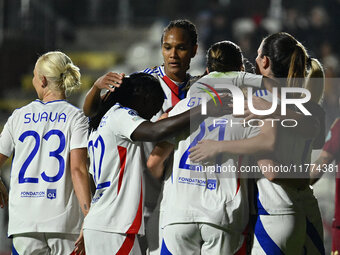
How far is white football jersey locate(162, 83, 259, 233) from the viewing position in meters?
3.83

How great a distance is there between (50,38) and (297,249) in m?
10.1

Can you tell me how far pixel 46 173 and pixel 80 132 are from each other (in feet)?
1.05

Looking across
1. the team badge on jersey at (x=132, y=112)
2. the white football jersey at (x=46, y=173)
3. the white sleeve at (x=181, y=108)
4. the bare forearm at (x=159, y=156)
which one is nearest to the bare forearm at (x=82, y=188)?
the white football jersey at (x=46, y=173)

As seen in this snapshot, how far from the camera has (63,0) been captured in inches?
542

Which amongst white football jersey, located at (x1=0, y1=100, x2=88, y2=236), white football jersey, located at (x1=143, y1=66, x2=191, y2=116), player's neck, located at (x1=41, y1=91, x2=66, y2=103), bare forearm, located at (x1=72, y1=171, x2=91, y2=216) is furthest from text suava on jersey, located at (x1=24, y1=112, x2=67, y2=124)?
white football jersey, located at (x1=143, y1=66, x2=191, y2=116)

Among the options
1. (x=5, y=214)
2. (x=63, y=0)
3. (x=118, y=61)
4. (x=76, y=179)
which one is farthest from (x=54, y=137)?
(x=63, y=0)

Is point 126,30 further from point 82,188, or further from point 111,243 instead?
point 111,243

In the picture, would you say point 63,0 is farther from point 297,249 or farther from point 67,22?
point 297,249

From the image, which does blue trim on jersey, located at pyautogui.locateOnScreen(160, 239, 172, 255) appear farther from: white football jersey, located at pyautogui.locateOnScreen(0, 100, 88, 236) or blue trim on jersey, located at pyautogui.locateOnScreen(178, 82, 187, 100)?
blue trim on jersey, located at pyautogui.locateOnScreen(178, 82, 187, 100)

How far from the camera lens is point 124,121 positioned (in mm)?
3838

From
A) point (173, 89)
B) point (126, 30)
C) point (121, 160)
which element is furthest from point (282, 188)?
point (126, 30)

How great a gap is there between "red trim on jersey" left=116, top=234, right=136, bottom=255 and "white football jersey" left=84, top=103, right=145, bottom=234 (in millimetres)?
33

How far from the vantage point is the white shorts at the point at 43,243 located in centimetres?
429

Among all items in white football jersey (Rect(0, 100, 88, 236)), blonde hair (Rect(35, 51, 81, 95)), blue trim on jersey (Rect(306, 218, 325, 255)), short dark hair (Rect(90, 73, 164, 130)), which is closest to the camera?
short dark hair (Rect(90, 73, 164, 130))
